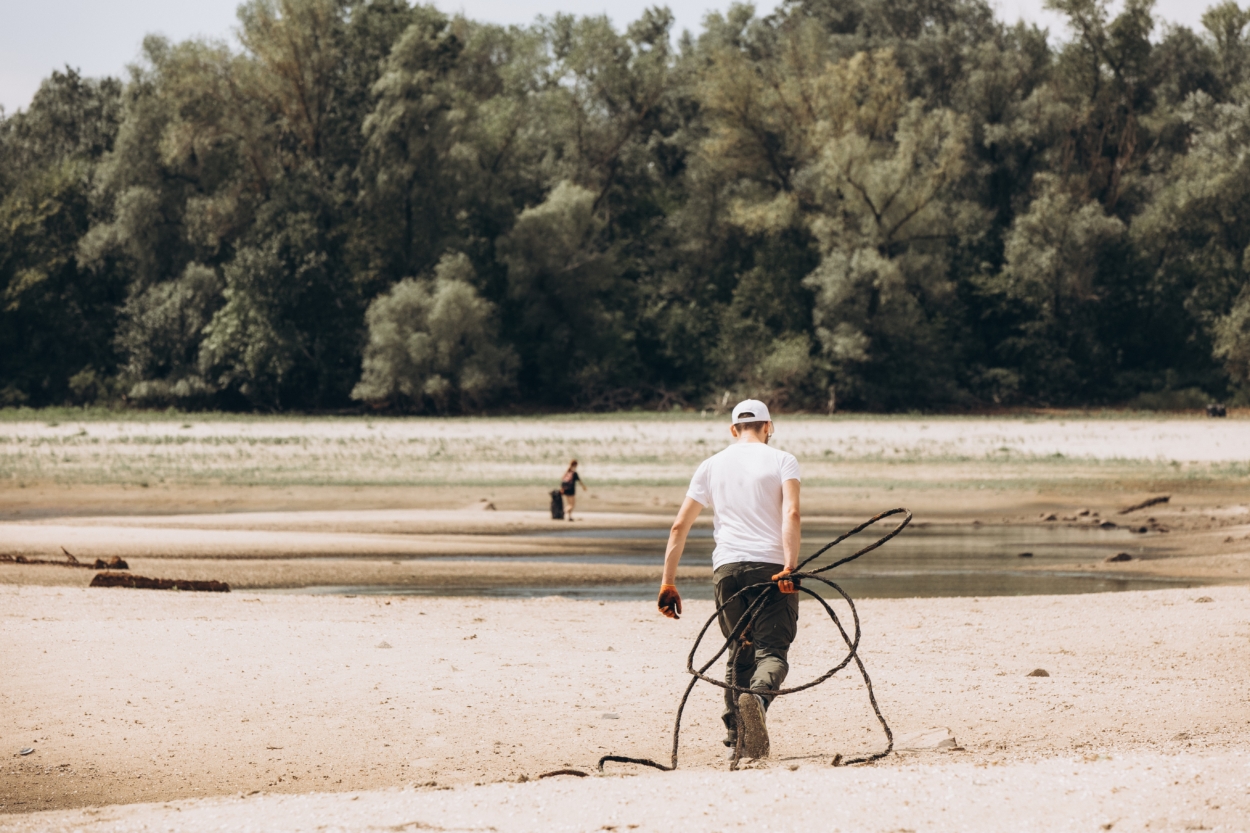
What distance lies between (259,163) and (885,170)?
28473mm

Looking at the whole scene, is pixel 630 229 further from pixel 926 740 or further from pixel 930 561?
pixel 926 740

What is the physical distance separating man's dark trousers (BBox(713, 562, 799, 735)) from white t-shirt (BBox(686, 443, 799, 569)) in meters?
0.07

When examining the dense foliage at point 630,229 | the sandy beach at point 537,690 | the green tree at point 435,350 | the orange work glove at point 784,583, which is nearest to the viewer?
the sandy beach at point 537,690

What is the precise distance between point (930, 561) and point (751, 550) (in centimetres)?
1282

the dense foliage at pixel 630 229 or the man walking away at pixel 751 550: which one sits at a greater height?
the dense foliage at pixel 630 229

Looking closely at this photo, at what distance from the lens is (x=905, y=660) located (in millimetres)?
10672

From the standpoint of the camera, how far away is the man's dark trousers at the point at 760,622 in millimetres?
7141

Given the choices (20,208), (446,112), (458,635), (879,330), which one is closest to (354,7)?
(446,112)

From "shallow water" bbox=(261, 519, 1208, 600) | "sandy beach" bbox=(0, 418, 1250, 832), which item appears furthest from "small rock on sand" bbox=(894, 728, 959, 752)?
"shallow water" bbox=(261, 519, 1208, 600)

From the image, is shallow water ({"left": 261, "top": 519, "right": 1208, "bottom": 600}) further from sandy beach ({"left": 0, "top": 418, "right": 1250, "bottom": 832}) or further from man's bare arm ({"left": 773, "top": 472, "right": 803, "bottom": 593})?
man's bare arm ({"left": 773, "top": 472, "right": 803, "bottom": 593})

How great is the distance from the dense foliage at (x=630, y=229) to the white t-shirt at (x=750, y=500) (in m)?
50.3

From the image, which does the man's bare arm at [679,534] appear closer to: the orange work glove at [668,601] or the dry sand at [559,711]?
the orange work glove at [668,601]

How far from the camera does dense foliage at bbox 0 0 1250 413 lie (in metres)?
58.6

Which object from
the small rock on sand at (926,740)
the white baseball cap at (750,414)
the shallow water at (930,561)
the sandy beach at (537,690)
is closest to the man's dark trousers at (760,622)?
the sandy beach at (537,690)
